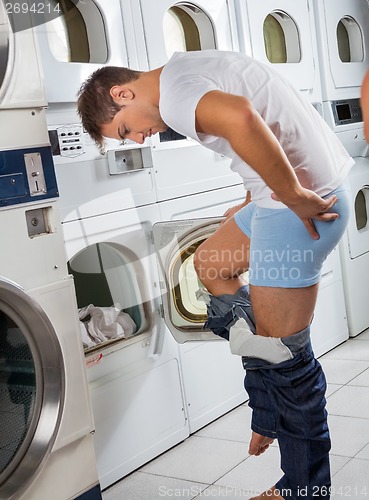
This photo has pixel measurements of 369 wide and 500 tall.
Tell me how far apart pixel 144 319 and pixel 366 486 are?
91 cm

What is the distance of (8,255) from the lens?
73.8 inches

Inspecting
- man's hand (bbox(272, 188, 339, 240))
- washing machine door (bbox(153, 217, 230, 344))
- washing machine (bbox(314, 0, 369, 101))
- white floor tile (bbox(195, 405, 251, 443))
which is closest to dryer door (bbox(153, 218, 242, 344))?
washing machine door (bbox(153, 217, 230, 344))

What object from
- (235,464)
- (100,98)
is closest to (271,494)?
(235,464)

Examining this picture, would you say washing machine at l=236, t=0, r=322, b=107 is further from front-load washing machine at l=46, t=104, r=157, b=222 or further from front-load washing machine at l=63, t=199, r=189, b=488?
front-load washing machine at l=63, t=199, r=189, b=488

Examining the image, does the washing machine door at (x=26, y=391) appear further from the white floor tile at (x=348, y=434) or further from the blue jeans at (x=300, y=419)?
the white floor tile at (x=348, y=434)

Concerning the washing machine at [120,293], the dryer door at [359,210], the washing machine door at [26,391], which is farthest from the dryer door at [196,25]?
the washing machine door at [26,391]

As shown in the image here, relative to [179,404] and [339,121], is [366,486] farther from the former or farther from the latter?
[339,121]

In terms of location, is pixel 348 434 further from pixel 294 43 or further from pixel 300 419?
pixel 294 43

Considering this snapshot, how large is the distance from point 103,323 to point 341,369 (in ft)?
4.25

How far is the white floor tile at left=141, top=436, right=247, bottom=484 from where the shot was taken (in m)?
2.43

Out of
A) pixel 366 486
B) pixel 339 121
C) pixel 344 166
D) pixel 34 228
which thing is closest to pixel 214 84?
pixel 344 166

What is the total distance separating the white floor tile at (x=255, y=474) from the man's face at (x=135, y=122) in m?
1.08

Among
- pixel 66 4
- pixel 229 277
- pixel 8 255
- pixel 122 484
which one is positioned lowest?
pixel 122 484

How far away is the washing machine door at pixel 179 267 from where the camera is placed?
2.62 m
